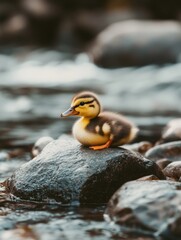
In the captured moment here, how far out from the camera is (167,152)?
25.3 feet

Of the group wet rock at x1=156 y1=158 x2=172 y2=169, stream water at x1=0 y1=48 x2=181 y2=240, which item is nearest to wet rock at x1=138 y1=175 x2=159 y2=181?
stream water at x1=0 y1=48 x2=181 y2=240

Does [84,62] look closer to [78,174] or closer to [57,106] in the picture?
[57,106]

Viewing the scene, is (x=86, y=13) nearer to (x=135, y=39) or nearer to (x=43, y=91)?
(x=135, y=39)

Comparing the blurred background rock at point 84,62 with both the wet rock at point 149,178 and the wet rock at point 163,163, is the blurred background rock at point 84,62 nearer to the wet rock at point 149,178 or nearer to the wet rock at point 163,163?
the wet rock at point 163,163

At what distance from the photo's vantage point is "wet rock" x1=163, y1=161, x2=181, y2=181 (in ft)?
21.7

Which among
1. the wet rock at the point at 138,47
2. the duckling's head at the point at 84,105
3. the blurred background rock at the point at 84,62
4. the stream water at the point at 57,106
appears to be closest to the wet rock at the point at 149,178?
the stream water at the point at 57,106

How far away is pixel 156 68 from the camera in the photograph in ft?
53.1

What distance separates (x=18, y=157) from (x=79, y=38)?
1428 cm

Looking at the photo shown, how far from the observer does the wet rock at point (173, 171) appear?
21.7 feet

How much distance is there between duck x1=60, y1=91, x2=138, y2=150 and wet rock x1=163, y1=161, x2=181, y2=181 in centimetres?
58

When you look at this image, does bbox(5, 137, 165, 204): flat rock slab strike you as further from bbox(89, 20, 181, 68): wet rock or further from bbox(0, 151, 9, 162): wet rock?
bbox(89, 20, 181, 68): wet rock

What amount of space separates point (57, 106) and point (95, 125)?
6840 mm

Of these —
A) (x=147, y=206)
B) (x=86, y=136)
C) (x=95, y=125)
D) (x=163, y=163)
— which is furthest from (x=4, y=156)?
(x=147, y=206)

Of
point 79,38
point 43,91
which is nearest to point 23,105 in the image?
point 43,91
